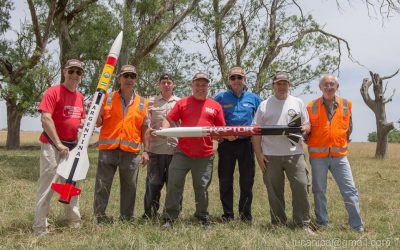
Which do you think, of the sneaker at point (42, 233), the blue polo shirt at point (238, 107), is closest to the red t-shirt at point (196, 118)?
the blue polo shirt at point (238, 107)

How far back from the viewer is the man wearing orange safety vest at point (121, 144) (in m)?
6.38

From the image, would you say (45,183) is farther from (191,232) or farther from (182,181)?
(191,232)

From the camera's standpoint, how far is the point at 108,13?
61.9 feet

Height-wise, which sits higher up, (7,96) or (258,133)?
(7,96)

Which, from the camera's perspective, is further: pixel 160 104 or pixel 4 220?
pixel 160 104

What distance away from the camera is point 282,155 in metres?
6.31

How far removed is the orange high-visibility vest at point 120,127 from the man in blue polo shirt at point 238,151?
4.10 ft

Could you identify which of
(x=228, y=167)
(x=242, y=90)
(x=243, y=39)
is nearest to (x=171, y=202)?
(x=228, y=167)

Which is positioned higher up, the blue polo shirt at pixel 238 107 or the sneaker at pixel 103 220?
the blue polo shirt at pixel 238 107

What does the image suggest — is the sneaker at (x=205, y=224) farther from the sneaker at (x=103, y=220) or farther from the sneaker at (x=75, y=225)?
the sneaker at (x=75, y=225)

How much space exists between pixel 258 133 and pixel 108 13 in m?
14.2

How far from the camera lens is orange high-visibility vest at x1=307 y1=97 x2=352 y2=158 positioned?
6.42 metres

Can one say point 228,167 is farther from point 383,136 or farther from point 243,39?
point 383,136

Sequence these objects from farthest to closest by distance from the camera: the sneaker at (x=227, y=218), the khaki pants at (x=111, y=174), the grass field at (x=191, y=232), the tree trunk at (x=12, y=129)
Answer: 1. the tree trunk at (x=12, y=129)
2. the sneaker at (x=227, y=218)
3. the khaki pants at (x=111, y=174)
4. the grass field at (x=191, y=232)
